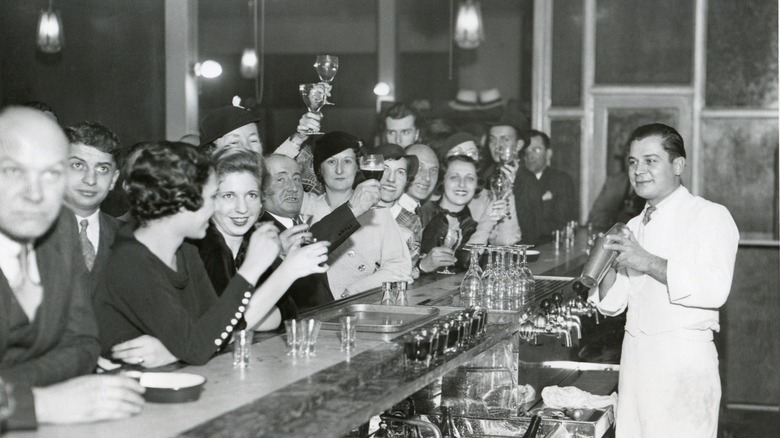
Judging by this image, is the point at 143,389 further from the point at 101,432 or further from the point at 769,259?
the point at 769,259

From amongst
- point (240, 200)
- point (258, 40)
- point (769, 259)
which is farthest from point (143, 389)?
point (258, 40)

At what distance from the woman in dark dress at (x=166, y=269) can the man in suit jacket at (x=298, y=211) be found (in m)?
1.07

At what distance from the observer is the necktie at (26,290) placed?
→ 2.23 m

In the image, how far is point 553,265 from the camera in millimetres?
5836

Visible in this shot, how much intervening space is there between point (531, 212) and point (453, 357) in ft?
16.0

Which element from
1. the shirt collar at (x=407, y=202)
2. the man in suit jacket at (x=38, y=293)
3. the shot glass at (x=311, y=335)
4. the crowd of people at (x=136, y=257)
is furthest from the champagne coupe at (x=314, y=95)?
the man in suit jacket at (x=38, y=293)

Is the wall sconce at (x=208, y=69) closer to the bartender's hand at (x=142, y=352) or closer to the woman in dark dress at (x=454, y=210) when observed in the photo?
the woman in dark dress at (x=454, y=210)

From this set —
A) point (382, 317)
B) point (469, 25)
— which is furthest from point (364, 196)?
point (469, 25)

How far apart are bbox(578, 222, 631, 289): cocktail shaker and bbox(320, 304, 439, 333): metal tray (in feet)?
2.02

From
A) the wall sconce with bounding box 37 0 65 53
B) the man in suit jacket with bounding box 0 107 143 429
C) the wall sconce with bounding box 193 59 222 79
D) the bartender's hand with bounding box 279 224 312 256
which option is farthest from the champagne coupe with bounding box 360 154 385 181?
the wall sconce with bounding box 193 59 222 79

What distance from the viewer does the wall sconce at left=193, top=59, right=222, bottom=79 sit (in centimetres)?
955

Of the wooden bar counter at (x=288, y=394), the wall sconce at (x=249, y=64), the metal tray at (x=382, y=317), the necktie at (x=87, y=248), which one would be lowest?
the wooden bar counter at (x=288, y=394)

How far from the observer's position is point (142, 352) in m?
2.60

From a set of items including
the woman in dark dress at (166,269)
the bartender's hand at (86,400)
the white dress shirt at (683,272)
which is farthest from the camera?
the white dress shirt at (683,272)
